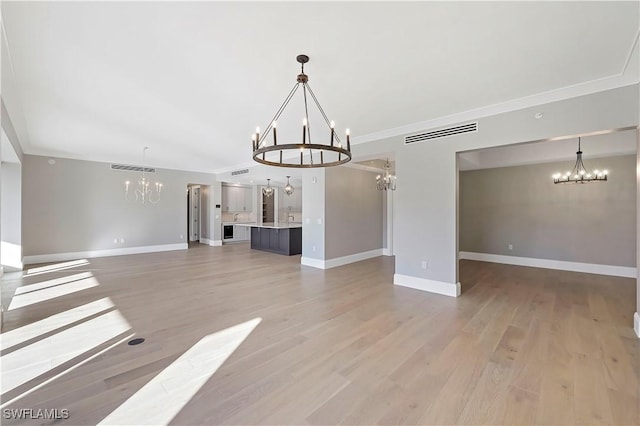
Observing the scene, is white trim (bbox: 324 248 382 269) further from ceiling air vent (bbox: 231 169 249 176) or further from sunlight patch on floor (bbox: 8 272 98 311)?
sunlight patch on floor (bbox: 8 272 98 311)

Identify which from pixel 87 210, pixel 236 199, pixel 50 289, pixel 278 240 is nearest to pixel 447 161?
pixel 278 240

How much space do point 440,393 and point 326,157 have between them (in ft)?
16.7

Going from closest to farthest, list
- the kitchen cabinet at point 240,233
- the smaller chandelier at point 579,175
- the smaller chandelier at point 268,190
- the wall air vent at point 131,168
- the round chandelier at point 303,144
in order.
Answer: the round chandelier at point 303,144
the smaller chandelier at point 579,175
the wall air vent at point 131,168
the smaller chandelier at point 268,190
the kitchen cabinet at point 240,233

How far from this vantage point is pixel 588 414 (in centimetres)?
182

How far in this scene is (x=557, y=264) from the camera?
630cm

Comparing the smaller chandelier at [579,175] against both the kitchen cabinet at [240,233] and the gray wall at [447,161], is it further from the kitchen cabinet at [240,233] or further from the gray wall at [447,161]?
the kitchen cabinet at [240,233]

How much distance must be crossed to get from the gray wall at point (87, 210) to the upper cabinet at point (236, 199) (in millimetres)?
1832

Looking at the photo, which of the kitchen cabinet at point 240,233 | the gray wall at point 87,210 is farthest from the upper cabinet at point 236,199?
the gray wall at point 87,210

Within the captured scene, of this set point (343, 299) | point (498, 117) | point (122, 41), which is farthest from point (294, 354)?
point (498, 117)

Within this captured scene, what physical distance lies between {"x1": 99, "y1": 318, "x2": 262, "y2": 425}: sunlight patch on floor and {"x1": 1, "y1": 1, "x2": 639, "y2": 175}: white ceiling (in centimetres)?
287

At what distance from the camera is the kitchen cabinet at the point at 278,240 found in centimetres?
808

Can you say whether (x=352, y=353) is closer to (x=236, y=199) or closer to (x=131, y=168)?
(x=131, y=168)

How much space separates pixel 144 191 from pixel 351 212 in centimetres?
656

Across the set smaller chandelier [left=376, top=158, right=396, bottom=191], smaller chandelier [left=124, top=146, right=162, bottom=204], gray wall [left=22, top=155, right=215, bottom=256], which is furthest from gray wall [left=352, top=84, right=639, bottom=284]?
gray wall [left=22, top=155, right=215, bottom=256]
